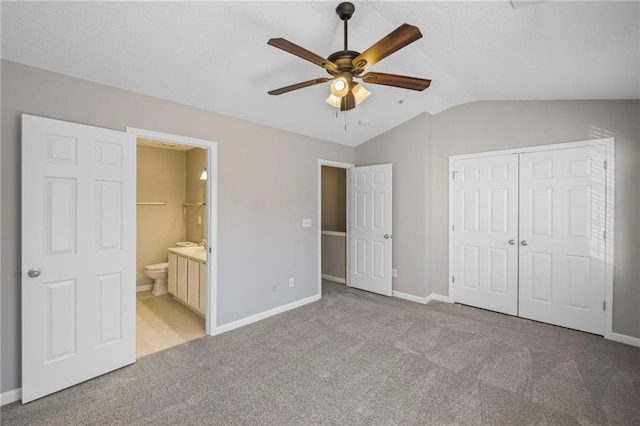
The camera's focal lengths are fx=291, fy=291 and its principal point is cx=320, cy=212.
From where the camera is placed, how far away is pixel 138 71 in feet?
7.91

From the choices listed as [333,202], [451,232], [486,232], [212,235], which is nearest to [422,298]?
[451,232]

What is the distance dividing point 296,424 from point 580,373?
2.43 metres

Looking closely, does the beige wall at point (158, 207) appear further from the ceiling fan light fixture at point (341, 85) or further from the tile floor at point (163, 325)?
the ceiling fan light fixture at point (341, 85)

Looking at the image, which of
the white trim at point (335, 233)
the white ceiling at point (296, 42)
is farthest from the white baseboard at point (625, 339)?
the white trim at point (335, 233)

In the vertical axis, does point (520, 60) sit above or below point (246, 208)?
above

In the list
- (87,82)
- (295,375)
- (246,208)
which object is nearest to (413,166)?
(246,208)

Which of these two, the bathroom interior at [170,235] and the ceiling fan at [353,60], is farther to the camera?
the bathroom interior at [170,235]

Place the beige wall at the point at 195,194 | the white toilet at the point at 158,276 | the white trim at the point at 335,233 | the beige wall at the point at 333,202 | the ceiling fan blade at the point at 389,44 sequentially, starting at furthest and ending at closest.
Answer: the beige wall at the point at 333,202
the white trim at the point at 335,233
the beige wall at the point at 195,194
the white toilet at the point at 158,276
the ceiling fan blade at the point at 389,44

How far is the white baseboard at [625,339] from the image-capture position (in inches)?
118

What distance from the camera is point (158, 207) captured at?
200 inches

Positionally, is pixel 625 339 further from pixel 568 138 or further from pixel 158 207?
pixel 158 207

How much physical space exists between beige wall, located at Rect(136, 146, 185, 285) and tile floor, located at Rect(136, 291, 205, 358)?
85 centimetres

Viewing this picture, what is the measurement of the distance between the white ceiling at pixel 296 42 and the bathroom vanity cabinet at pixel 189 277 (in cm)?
190

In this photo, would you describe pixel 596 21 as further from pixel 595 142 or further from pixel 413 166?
pixel 413 166
